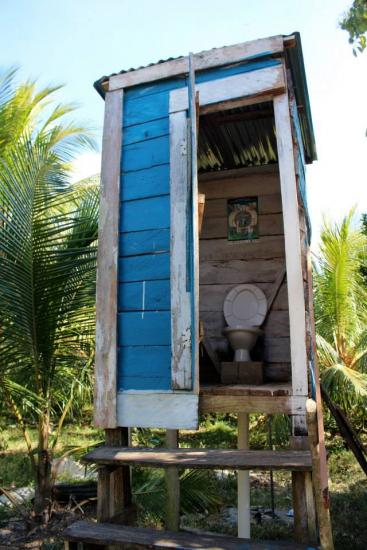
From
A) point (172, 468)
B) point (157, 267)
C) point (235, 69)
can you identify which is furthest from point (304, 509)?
point (235, 69)

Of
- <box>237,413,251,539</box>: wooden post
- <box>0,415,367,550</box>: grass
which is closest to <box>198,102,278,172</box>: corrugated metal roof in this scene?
<box>237,413,251,539</box>: wooden post

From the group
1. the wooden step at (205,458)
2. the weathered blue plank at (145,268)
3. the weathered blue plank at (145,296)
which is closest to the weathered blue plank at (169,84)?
the weathered blue plank at (145,268)

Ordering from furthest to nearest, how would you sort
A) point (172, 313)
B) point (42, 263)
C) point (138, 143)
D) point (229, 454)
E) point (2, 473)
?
point (2, 473) → point (42, 263) → point (138, 143) → point (172, 313) → point (229, 454)

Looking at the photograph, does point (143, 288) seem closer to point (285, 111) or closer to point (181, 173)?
point (181, 173)

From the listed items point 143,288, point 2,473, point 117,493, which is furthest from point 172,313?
point 2,473

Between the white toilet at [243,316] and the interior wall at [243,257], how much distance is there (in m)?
0.14

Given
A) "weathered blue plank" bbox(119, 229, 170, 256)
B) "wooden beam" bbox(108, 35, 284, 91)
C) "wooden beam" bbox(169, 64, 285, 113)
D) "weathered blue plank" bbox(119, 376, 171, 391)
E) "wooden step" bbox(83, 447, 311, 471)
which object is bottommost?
"wooden step" bbox(83, 447, 311, 471)

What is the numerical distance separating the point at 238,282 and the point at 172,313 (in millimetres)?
2012

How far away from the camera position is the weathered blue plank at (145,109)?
12.7 ft

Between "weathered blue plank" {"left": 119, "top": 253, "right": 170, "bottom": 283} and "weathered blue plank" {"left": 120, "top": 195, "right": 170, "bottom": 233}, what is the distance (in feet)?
0.75

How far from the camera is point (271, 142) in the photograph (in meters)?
5.14

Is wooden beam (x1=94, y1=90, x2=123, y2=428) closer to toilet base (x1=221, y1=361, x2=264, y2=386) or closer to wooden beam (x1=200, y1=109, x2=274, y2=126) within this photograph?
wooden beam (x1=200, y1=109, x2=274, y2=126)

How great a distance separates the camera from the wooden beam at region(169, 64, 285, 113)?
141 inches

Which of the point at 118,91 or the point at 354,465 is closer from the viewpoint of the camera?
the point at 118,91
